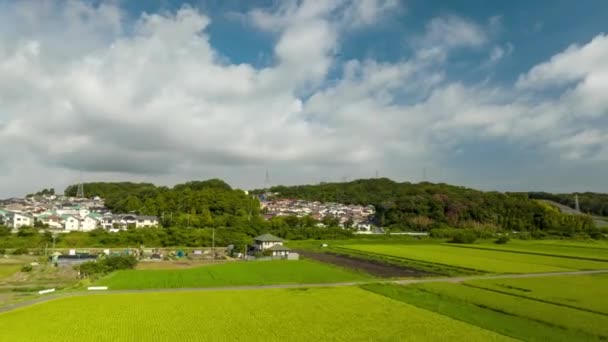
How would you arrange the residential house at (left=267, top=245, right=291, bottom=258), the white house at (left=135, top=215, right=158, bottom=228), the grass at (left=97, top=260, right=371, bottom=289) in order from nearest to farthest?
the grass at (left=97, top=260, right=371, bottom=289)
the residential house at (left=267, top=245, right=291, bottom=258)
the white house at (left=135, top=215, right=158, bottom=228)

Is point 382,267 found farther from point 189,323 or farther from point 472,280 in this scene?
point 189,323

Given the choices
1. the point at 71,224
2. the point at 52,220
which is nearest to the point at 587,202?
the point at 71,224

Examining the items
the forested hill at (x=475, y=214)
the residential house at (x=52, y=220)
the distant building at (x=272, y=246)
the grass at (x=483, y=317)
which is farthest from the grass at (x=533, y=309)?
the residential house at (x=52, y=220)

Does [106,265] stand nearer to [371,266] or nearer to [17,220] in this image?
[371,266]

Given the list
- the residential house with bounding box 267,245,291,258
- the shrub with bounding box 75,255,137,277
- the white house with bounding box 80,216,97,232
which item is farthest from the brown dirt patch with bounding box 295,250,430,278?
the white house with bounding box 80,216,97,232

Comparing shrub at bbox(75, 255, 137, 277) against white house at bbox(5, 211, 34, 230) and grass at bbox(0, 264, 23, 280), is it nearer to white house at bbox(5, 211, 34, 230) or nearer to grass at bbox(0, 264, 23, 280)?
grass at bbox(0, 264, 23, 280)

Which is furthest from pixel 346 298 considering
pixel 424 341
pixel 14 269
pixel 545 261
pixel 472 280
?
pixel 14 269

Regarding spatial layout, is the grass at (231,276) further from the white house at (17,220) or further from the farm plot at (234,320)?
the white house at (17,220)
